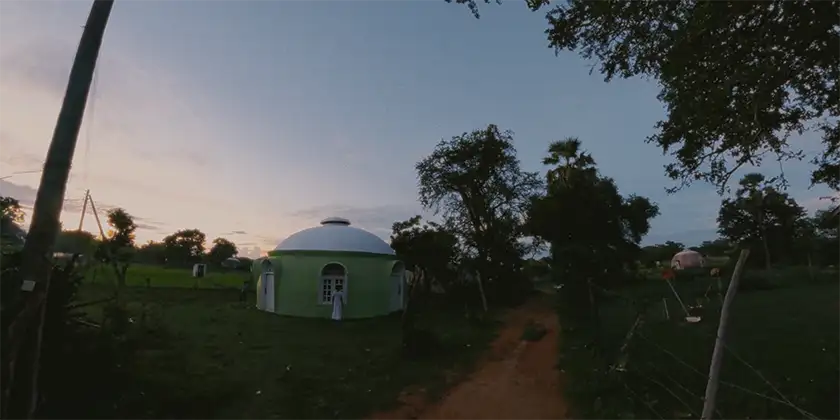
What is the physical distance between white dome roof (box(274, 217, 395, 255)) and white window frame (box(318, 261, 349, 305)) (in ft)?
2.71

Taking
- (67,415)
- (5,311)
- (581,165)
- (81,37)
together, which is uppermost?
(581,165)

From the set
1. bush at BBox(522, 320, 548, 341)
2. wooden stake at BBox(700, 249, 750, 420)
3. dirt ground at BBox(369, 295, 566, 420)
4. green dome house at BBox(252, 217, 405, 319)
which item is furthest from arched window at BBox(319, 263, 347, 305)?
wooden stake at BBox(700, 249, 750, 420)

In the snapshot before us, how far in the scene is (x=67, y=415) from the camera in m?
6.33

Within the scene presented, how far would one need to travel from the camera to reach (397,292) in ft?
73.8

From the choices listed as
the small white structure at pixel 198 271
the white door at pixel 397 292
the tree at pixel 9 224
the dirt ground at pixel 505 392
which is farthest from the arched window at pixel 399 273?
the small white structure at pixel 198 271

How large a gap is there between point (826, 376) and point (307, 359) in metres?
10.3

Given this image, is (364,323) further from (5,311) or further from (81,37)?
(81,37)

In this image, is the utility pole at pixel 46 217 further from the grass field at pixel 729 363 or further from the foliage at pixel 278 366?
the grass field at pixel 729 363

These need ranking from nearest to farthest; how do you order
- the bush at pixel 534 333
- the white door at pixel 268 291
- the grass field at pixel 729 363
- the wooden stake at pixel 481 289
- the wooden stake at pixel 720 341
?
1. the wooden stake at pixel 720 341
2. the grass field at pixel 729 363
3. the bush at pixel 534 333
4. the white door at pixel 268 291
5. the wooden stake at pixel 481 289

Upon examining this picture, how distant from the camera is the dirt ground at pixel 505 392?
31.1 ft

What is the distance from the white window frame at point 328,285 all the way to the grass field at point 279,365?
1.28m

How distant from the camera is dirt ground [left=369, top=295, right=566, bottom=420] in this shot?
947 cm

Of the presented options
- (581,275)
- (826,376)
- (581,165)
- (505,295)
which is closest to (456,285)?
(505,295)

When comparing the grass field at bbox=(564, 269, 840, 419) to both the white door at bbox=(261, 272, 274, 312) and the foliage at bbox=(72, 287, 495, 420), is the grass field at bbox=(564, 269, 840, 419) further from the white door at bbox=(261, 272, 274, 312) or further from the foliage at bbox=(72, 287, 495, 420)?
the white door at bbox=(261, 272, 274, 312)
